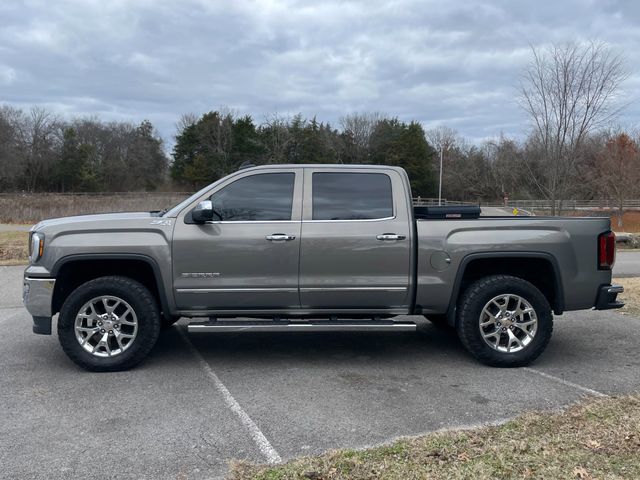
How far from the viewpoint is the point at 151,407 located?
14.5 feet

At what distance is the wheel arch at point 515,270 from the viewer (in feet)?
17.7

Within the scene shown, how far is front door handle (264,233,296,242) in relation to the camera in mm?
5273

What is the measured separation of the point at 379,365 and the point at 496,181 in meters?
49.2

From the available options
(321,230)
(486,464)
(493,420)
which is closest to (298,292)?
(321,230)

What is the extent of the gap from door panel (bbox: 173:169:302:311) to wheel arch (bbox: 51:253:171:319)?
0.72ft

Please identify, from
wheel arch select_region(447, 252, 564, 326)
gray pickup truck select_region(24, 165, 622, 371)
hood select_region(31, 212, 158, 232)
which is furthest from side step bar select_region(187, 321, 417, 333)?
hood select_region(31, 212, 158, 232)

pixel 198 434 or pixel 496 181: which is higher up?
pixel 496 181

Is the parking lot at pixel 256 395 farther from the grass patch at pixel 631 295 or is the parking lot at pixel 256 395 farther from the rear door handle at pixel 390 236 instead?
the grass patch at pixel 631 295

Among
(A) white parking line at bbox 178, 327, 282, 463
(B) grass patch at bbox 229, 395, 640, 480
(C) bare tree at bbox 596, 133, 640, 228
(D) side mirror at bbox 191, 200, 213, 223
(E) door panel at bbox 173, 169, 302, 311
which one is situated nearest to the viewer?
(B) grass patch at bbox 229, 395, 640, 480

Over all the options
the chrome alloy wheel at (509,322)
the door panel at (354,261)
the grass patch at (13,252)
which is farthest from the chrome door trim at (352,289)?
the grass patch at (13,252)

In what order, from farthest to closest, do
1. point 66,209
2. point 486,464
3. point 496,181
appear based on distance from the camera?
1. point 496,181
2. point 66,209
3. point 486,464

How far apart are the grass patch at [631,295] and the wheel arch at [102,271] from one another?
6.72 meters

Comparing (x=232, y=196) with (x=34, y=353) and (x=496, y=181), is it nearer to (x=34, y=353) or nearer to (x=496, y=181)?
(x=34, y=353)

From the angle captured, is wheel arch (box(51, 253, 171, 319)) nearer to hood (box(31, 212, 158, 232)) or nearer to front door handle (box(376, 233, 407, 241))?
hood (box(31, 212, 158, 232))
